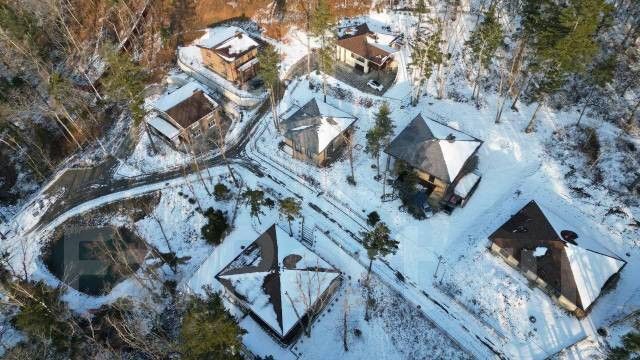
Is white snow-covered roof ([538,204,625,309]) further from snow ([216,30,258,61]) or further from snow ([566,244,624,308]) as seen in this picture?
snow ([216,30,258,61])

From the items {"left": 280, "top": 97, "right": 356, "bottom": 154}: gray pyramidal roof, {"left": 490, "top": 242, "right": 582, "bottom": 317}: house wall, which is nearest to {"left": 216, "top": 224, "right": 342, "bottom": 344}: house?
{"left": 280, "top": 97, "right": 356, "bottom": 154}: gray pyramidal roof

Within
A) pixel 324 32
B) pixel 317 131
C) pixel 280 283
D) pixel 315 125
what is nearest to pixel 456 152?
pixel 317 131

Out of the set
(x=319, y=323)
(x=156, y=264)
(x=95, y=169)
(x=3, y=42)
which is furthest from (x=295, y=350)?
(x=3, y=42)

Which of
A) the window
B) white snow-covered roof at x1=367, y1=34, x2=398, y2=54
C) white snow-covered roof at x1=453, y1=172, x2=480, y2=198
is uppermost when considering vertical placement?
white snow-covered roof at x1=367, y1=34, x2=398, y2=54

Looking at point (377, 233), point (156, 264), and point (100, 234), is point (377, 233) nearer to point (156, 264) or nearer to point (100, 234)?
point (156, 264)

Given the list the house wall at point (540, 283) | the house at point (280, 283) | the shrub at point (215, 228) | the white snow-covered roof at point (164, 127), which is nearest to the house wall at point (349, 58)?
the white snow-covered roof at point (164, 127)
